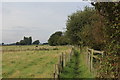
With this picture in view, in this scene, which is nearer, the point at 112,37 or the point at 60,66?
the point at 112,37

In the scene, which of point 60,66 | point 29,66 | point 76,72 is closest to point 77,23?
point 29,66

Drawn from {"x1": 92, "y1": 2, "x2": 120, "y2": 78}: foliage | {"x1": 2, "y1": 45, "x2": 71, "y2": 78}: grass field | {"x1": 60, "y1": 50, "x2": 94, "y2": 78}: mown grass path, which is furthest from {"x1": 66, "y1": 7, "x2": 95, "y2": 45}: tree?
{"x1": 92, "y1": 2, "x2": 120, "y2": 78}: foliage

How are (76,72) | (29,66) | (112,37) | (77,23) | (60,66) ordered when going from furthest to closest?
(77,23) < (29,66) < (76,72) < (60,66) < (112,37)

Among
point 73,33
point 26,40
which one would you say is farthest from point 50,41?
point 73,33

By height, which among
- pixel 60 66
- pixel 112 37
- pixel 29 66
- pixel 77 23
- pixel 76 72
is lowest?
pixel 29 66

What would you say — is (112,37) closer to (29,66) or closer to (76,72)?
(76,72)

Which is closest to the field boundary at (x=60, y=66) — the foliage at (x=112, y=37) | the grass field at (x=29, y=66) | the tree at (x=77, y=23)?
the grass field at (x=29, y=66)

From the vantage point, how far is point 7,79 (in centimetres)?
1215

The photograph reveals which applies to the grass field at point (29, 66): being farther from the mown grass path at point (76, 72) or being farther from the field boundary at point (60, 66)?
the mown grass path at point (76, 72)

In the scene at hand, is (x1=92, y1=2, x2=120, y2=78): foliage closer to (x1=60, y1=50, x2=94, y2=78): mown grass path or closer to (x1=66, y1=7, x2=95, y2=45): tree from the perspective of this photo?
(x1=60, y1=50, x2=94, y2=78): mown grass path

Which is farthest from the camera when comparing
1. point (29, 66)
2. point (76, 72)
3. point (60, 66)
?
point (29, 66)

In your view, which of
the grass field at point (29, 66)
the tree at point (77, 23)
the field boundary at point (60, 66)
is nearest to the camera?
the field boundary at point (60, 66)

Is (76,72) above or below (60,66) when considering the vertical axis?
below

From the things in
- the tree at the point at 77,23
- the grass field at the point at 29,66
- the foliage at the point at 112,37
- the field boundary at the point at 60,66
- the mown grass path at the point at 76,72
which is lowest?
the grass field at the point at 29,66
